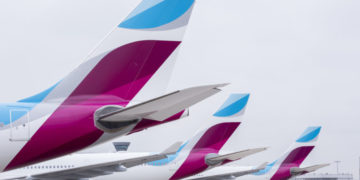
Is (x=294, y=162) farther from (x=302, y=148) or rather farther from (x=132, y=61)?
(x=132, y=61)

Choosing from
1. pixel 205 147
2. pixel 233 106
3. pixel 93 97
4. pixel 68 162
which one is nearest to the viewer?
pixel 93 97

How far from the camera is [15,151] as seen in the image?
8891 millimetres

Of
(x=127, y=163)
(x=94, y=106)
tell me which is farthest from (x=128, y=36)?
(x=127, y=163)

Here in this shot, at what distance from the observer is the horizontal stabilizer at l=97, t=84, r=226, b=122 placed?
792 cm

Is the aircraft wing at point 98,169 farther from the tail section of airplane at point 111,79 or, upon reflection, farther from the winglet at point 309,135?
the winglet at point 309,135

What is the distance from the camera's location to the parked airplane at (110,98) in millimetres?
8859

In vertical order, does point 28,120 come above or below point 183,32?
below

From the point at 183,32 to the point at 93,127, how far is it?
247 centimetres

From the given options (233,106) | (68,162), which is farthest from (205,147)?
(68,162)

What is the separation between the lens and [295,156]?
40.8 meters

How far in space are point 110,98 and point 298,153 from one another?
108 ft

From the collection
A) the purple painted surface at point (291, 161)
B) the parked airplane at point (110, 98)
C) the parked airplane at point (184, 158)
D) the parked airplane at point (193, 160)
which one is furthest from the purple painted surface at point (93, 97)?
the purple painted surface at point (291, 161)

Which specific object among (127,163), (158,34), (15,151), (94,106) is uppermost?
(127,163)

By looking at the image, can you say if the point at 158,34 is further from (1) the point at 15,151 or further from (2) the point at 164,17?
(1) the point at 15,151
